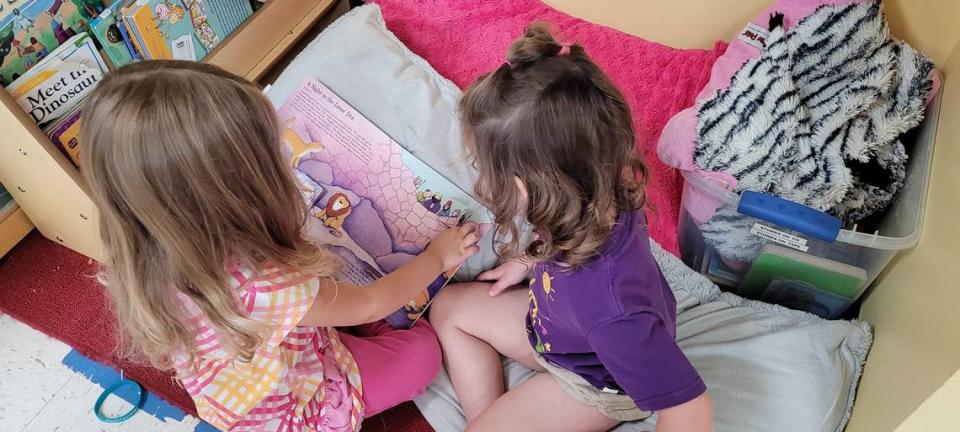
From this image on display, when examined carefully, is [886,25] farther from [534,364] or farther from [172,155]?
[172,155]

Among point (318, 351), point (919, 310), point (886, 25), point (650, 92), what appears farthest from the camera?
point (650, 92)

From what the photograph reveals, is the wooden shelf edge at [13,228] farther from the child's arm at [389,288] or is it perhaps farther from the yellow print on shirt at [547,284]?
the yellow print on shirt at [547,284]

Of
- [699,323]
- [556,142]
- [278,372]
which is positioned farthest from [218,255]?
[699,323]

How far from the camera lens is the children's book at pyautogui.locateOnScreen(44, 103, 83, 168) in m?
0.99

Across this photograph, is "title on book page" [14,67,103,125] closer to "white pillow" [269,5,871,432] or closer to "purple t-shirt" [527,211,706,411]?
"white pillow" [269,5,871,432]

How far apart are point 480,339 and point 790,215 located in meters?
0.48

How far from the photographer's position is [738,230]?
0.97 m

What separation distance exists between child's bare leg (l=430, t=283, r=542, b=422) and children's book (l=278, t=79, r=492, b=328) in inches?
2.0

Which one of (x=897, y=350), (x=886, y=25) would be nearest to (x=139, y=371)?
(x=897, y=350)

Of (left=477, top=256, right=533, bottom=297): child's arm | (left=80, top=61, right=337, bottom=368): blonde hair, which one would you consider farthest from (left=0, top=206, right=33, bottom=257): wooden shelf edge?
(left=477, top=256, right=533, bottom=297): child's arm

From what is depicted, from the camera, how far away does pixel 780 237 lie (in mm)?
915

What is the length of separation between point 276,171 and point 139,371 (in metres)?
0.64

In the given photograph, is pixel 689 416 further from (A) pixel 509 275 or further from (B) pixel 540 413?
(A) pixel 509 275

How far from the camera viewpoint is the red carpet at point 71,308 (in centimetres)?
105
